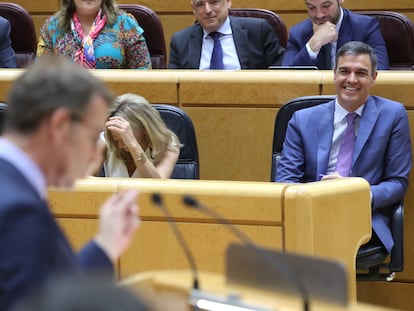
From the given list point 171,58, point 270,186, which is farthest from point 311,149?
point 171,58

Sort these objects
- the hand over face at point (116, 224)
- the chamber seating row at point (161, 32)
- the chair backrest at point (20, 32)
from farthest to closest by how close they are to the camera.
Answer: the chair backrest at point (20, 32) → the chamber seating row at point (161, 32) → the hand over face at point (116, 224)

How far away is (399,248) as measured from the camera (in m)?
3.09

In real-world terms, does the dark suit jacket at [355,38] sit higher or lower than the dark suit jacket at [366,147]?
higher

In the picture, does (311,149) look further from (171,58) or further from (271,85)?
(171,58)

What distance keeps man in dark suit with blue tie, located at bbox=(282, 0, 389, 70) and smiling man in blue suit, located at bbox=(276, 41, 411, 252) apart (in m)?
0.68

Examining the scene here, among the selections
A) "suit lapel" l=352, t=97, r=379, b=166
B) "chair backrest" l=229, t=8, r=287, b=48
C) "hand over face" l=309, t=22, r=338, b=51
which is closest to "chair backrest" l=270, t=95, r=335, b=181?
"suit lapel" l=352, t=97, r=379, b=166

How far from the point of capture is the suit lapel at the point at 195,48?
4176 millimetres

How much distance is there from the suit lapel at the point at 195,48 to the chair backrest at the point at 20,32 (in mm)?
821

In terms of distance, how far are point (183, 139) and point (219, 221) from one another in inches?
36.2

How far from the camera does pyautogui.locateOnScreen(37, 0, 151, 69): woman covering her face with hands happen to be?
4.06 meters

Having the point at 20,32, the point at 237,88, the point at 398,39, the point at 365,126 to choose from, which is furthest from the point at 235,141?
the point at 20,32

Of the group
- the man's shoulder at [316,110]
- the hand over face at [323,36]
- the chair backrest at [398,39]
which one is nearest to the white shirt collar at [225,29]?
the hand over face at [323,36]

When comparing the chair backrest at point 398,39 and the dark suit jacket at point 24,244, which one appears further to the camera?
the chair backrest at point 398,39

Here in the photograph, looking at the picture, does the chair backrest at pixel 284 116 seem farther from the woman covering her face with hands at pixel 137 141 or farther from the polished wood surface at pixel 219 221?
the polished wood surface at pixel 219 221
